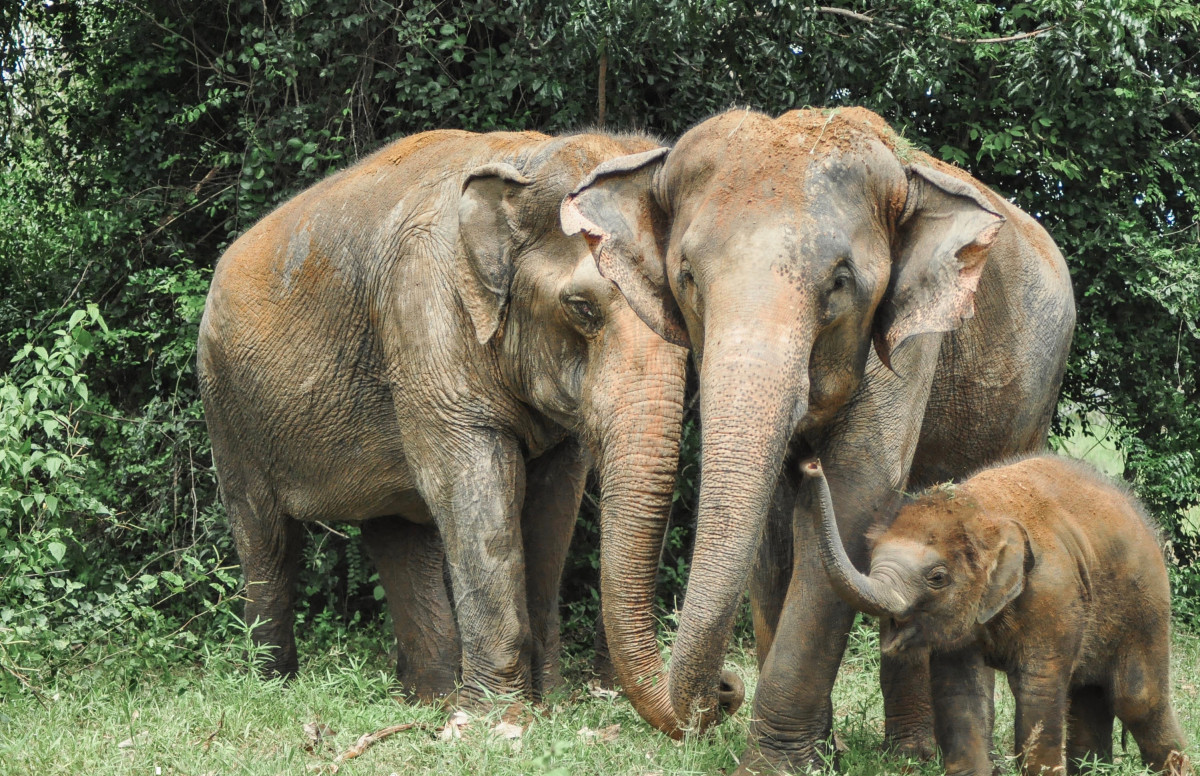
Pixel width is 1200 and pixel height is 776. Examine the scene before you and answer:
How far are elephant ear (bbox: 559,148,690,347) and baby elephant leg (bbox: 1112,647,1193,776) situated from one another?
6.27ft

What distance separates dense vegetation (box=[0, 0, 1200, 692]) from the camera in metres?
7.43

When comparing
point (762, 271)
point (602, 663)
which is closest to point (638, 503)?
point (762, 271)

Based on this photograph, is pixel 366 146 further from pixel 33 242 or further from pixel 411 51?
pixel 33 242

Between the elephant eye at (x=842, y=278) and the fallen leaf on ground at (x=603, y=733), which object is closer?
the elephant eye at (x=842, y=278)

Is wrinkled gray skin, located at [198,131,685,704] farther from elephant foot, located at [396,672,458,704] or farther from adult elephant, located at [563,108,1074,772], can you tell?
adult elephant, located at [563,108,1074,772]

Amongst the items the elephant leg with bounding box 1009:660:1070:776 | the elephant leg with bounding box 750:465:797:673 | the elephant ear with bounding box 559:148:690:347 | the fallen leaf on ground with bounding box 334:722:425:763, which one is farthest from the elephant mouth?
the fallen leaf on ground with bounding box 334:722:425:763

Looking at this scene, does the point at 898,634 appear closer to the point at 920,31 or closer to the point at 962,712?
the point at 962,712

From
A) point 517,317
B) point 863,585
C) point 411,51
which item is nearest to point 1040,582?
point 863,585

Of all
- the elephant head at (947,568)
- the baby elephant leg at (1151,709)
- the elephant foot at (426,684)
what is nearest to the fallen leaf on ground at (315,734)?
the elephant foot at (426,684)

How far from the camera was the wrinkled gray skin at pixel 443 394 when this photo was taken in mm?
5191

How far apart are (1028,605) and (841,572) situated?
87 centimetres

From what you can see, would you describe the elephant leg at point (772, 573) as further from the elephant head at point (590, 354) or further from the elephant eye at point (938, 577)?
the elephant eye at point (938, 577)

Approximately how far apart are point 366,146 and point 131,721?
154 inches

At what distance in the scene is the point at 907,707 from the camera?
5293 mm
